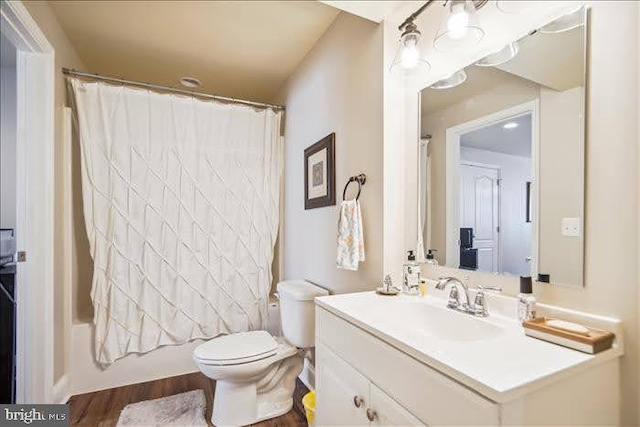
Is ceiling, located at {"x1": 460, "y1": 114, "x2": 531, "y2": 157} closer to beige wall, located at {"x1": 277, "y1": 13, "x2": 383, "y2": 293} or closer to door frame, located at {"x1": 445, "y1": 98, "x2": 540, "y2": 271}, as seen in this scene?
door frame, located at {"x1": 445, "y1": 98, "x2": 540, "y2": 271}

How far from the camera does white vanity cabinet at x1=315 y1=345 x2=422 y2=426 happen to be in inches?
34.9

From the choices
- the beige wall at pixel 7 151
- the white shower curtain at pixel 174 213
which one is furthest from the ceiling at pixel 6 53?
the white shower curtain at pixel 174 213

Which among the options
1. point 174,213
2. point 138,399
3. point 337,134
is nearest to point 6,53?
point 174,213

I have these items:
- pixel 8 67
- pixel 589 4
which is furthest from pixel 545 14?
pixel 8 67

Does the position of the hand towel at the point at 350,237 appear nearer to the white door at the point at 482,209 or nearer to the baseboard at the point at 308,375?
the white door at the point at 482,209

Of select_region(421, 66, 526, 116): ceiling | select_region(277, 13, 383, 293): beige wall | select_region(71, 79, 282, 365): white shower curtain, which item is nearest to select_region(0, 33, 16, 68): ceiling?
select_region(71, 79, 282, 365): white shower curtain

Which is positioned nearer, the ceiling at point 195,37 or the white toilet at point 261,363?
the white toilet at point 261,363

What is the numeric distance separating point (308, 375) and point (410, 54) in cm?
197

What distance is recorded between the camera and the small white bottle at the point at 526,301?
937 mm

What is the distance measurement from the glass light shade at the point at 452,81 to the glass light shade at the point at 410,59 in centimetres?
8

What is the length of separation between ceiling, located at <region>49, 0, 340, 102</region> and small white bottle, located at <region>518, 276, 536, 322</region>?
1700 millimetres

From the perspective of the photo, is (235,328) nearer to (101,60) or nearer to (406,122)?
(406,122)

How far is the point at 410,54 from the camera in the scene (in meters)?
1.35

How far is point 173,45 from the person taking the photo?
2127 mm
